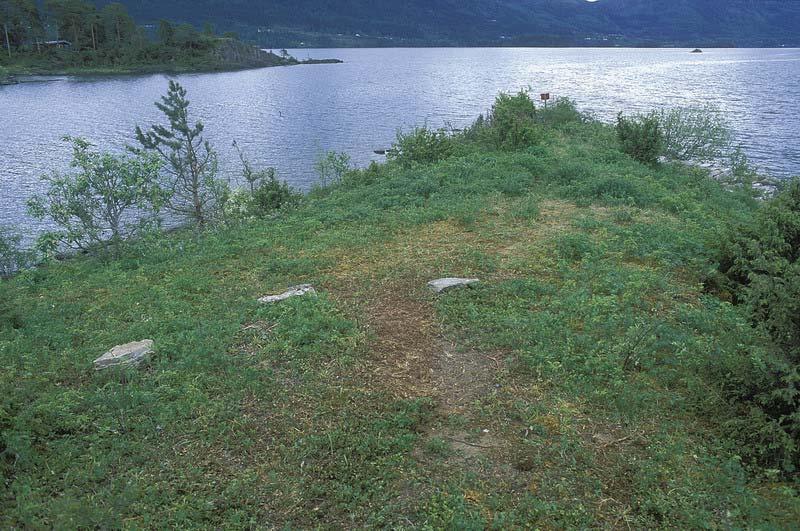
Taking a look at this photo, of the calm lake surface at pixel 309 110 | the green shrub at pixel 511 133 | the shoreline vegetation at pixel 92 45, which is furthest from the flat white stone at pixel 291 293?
the shoreline vegetation at pixel 92 45

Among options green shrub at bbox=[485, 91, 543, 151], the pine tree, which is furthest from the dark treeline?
green shrub at bbox=[485, 91, 543, 151]

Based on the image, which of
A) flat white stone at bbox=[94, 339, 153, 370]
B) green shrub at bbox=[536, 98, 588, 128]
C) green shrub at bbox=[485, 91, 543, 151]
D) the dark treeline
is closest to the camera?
flat white stone at bbox=[94, 339, 153, 370]

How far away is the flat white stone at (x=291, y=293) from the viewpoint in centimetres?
873

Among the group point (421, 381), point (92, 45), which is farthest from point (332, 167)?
point (92, 45)

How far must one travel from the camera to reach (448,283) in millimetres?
9000

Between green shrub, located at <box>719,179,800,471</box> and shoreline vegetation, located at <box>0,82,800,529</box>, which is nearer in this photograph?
shoreline vegetation, located at <box>0,82,800,529</box>

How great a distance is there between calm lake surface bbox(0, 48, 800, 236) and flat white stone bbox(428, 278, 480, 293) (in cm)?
2175

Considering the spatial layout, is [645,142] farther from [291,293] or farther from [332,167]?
[332,167]

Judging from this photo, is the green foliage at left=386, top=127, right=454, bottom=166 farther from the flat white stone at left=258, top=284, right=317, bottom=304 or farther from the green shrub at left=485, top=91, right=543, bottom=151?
the flat white stone at left=258, top=284, right=317, bottom=304

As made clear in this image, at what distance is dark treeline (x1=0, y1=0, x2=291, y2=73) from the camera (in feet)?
324

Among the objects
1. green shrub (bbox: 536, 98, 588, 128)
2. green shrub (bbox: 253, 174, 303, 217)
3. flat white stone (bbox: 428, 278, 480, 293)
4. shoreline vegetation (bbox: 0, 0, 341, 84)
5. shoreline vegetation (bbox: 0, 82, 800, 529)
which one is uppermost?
shoreline vegetation (bbox: 0, 0, 341, 84)

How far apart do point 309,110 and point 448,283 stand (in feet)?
175

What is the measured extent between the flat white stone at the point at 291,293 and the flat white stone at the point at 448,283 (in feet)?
6.30

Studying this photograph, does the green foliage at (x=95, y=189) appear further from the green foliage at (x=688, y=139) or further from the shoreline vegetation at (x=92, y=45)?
the shoreline vegetation at (x=92, y=45)
